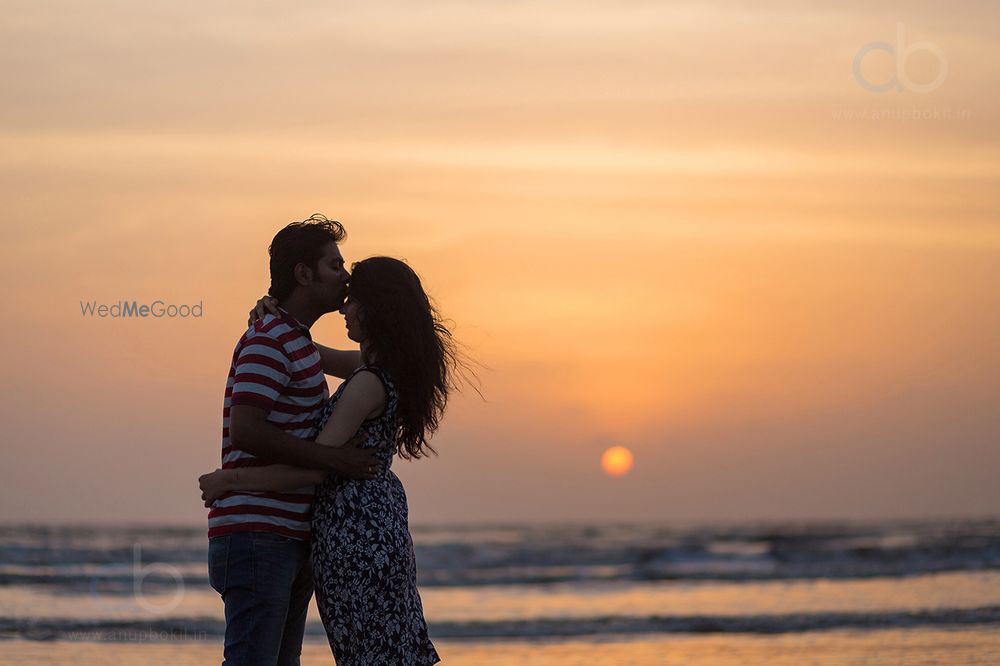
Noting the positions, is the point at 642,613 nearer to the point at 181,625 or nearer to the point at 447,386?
the point at 181,625

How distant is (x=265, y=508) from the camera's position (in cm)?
391

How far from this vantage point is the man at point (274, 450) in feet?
12.6

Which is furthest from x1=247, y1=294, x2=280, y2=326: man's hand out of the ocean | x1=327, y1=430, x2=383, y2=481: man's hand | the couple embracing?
the ocean

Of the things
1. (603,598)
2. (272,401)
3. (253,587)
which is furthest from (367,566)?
(603,598)

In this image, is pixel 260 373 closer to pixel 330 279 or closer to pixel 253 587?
pixel 330 279

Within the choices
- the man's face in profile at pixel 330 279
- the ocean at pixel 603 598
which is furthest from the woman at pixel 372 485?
the ocean at pixel 603 598

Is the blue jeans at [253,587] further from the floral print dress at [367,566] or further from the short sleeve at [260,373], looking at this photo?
the short sleeve at [260,373]

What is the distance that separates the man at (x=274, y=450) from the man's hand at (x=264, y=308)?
35mm

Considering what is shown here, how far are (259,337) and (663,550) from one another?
62.9 ft

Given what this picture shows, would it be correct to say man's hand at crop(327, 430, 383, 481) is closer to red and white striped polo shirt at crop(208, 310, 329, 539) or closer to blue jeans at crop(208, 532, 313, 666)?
red and white striped polo shirt at crop(208, 310, 329, 539)

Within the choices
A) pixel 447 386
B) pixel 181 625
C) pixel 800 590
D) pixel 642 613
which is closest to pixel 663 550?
pixel 800 590

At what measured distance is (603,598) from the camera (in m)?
14.5

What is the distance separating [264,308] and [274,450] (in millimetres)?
521

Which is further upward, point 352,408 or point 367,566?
point 352,408
